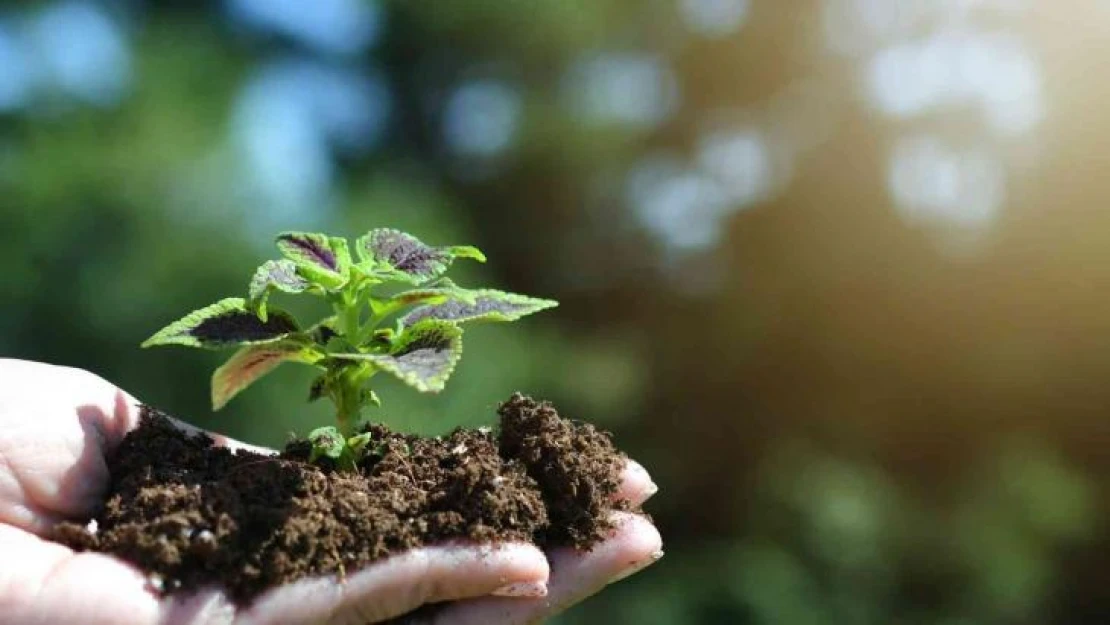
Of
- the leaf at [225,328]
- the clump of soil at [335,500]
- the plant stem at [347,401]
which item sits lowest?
the clump of soil at [335,500]

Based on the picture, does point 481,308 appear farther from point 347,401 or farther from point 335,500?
point 335,500

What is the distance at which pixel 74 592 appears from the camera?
153 cm

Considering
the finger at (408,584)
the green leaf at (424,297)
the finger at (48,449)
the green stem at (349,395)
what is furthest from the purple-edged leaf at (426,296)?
the finger at (48,449)

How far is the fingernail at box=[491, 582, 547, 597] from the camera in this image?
1.70 metres

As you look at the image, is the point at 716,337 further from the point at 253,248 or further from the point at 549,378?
Answer: the point at 253,248

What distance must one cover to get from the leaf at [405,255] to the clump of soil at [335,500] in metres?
0.28

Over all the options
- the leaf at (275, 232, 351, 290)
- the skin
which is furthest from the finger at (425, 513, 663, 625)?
the leaf at (275, 232, 351, 290)

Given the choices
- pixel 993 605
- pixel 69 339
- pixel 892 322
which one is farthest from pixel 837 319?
pixel 69 339

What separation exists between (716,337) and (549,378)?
4.34 ft

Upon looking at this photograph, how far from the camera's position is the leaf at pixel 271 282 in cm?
173

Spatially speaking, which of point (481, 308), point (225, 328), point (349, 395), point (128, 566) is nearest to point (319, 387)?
point (349, 395)

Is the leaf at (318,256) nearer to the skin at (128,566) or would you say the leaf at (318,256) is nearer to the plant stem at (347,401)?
the plant stem at (347,401)

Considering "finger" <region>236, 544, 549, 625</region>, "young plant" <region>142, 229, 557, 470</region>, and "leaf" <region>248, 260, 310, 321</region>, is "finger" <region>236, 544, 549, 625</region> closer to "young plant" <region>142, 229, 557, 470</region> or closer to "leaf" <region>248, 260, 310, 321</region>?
"young plant" <region>142, 229, 557, 470</region>

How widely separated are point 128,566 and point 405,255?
68 centimetres
